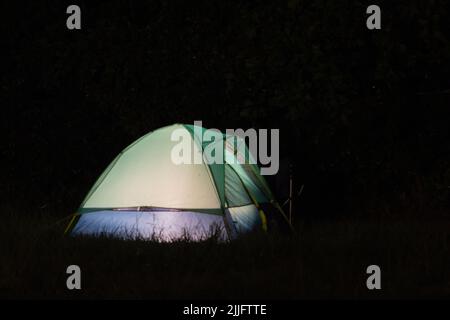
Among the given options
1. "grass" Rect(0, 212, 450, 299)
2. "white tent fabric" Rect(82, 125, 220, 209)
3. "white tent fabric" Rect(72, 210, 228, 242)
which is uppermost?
"white tent fabric" Rect(82, 125, 220, 209)

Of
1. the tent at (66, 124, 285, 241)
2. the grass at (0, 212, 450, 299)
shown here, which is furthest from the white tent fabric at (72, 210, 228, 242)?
the grass at (0, 212, 450, 299)

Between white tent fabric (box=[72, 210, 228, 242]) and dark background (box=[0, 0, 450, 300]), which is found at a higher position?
dark background (box=[0, 0, 450, 300])

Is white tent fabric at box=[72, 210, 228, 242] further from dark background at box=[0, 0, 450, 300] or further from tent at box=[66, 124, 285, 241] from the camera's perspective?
dark background at box=[0, 0, 450, 300]

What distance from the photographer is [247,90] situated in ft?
43.8

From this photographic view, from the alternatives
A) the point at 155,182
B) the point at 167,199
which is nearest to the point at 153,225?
the point at 167,199

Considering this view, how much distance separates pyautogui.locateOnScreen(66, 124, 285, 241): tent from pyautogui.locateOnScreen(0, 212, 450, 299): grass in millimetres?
542

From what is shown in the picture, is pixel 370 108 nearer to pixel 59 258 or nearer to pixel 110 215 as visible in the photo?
pixel 110 215

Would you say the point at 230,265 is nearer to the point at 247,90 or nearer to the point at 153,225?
the point at 153,225

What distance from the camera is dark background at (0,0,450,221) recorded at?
12336 mm

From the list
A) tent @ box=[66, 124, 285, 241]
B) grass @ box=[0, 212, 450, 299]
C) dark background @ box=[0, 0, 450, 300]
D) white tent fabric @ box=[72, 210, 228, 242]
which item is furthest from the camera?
dark background @ box=[0, 0, 450, 300]

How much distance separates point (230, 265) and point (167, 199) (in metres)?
1.85

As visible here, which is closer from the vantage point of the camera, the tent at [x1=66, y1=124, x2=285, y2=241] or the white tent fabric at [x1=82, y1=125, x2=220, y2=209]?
the tent at [x1=66, y1=124, x2=285, y2=241]

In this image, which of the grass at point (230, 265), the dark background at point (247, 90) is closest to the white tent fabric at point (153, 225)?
the grass at point (230, 265)

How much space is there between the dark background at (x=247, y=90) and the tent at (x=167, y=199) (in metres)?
1.78
